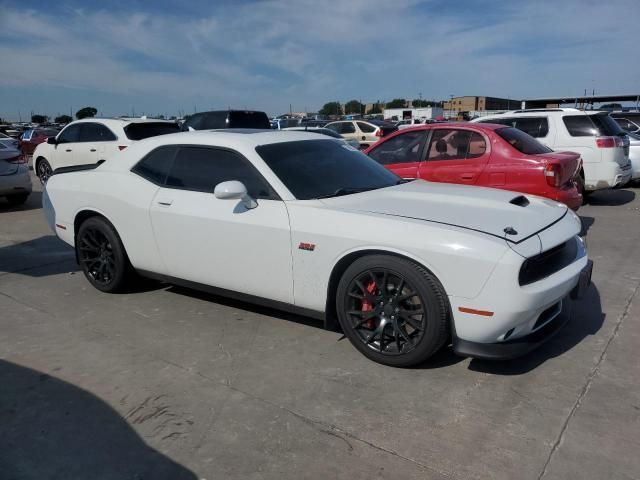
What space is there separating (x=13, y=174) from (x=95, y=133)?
5.79 feet

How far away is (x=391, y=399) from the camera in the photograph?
310 centimetres

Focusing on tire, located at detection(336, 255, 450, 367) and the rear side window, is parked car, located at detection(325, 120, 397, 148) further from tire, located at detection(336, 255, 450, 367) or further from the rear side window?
tire, located at detection(336, 255, 450, 367)

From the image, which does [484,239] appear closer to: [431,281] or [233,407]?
[431,281]

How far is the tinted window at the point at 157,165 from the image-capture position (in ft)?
14.8

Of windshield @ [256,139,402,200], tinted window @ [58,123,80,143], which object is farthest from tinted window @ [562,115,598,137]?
tinted window @ [58,123,80,143]

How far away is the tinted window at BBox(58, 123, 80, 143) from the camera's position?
1102 centimetres

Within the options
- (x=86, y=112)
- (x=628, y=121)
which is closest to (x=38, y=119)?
(x=86, y=112)

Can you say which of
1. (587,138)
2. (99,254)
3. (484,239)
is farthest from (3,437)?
(587,138)

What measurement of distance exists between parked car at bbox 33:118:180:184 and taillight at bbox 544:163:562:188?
7185mm

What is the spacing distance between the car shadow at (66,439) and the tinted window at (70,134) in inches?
345

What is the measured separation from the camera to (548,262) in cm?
338

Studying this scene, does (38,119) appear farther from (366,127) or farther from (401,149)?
(401,149)

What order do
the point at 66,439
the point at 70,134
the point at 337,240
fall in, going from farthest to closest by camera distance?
the point at 70,134 → the point at 337,240 → the point at 66,439

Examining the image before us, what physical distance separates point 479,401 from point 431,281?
739 mm
